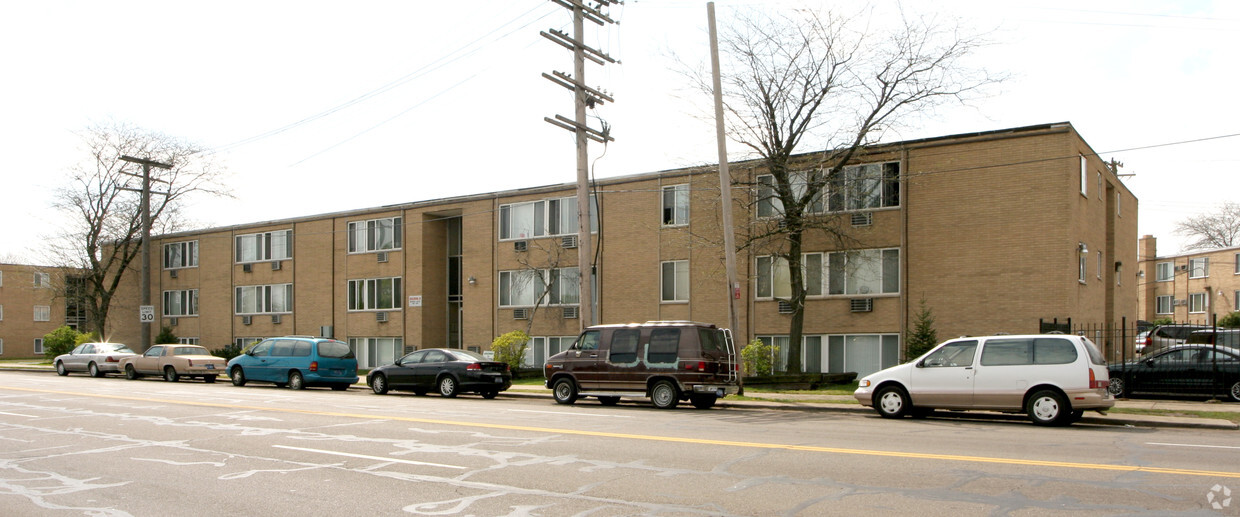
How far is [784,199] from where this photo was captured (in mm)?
25078

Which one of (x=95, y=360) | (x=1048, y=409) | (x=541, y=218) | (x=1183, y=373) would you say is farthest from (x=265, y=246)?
(x=1183, y=373)

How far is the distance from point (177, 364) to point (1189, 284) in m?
58.0

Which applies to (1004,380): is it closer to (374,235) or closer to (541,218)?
(541,218)

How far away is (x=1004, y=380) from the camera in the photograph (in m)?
15.3

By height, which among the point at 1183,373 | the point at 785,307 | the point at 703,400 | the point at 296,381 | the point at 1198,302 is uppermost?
the point at 785,307

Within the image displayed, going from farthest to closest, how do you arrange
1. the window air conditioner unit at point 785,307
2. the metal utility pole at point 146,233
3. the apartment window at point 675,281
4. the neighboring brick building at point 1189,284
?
the neighboring brick building at point 1189,284 → the metal utility pole at point 146,233 → the apartment window at point 675,281 → the window air conditioner unit at point 785,307

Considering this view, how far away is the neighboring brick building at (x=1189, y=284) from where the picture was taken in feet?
178

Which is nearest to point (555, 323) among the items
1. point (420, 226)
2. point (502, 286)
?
point (502, 286)

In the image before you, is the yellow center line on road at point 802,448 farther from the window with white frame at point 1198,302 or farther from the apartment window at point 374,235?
the window with white frame at point 1198,302

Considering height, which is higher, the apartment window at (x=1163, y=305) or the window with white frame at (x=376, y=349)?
the apartment window at (x=1163, y=305)

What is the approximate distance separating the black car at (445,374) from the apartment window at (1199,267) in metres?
51.5

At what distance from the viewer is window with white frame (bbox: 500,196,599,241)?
32625 millimetres

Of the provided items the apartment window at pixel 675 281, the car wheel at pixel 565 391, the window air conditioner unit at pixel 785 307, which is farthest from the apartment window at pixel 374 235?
the car wheel at pixel 565 391

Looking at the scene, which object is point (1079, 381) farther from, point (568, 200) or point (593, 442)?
point (568, 200)
